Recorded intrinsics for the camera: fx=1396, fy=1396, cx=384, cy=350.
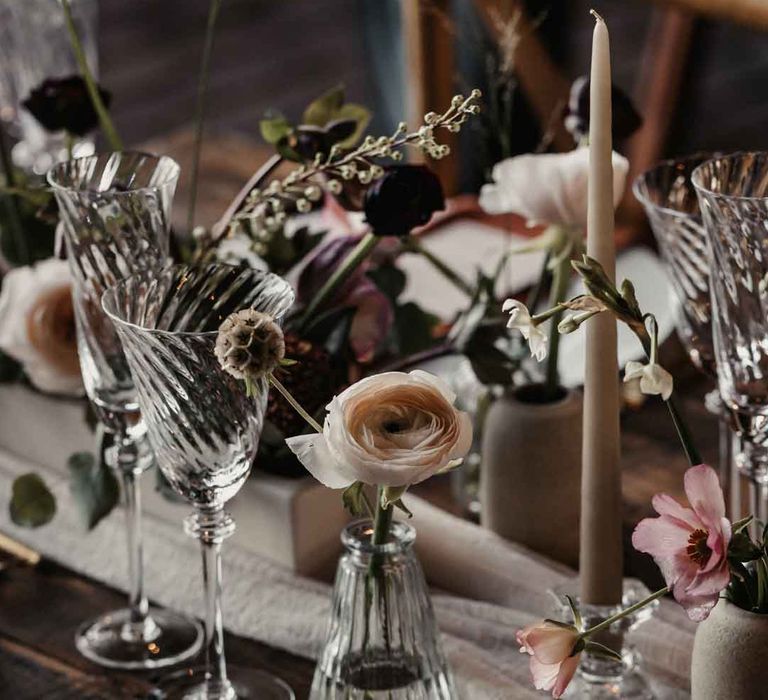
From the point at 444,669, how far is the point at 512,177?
0.31 m

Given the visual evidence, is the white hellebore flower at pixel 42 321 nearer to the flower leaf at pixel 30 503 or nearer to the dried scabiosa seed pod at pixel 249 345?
the flower leaf at pixel 30 503

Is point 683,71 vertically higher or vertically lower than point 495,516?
higher

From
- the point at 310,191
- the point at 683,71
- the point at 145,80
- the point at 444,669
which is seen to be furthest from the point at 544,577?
the point at 145,80

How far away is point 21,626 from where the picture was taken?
89 cm

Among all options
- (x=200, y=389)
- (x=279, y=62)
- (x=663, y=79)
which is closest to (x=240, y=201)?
(x=200, y=389)

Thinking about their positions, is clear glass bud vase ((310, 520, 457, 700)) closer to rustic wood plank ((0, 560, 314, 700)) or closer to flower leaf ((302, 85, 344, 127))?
rustic wood plank ((0, 560, 314, 700))

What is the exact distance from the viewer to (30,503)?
3.16 ft

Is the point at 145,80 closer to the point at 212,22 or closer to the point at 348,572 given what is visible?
the point at 212,22

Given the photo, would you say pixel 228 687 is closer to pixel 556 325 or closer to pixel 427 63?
pixel 556 325

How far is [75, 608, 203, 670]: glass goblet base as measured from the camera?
0.85 m

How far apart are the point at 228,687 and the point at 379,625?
0.13 meters

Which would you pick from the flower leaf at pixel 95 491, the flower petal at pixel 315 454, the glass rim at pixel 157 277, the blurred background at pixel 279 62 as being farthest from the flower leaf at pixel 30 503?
the blurred background at pixel 279 62

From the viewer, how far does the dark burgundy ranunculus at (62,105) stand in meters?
0.99

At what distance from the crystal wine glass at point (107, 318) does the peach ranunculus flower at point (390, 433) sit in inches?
9.1
